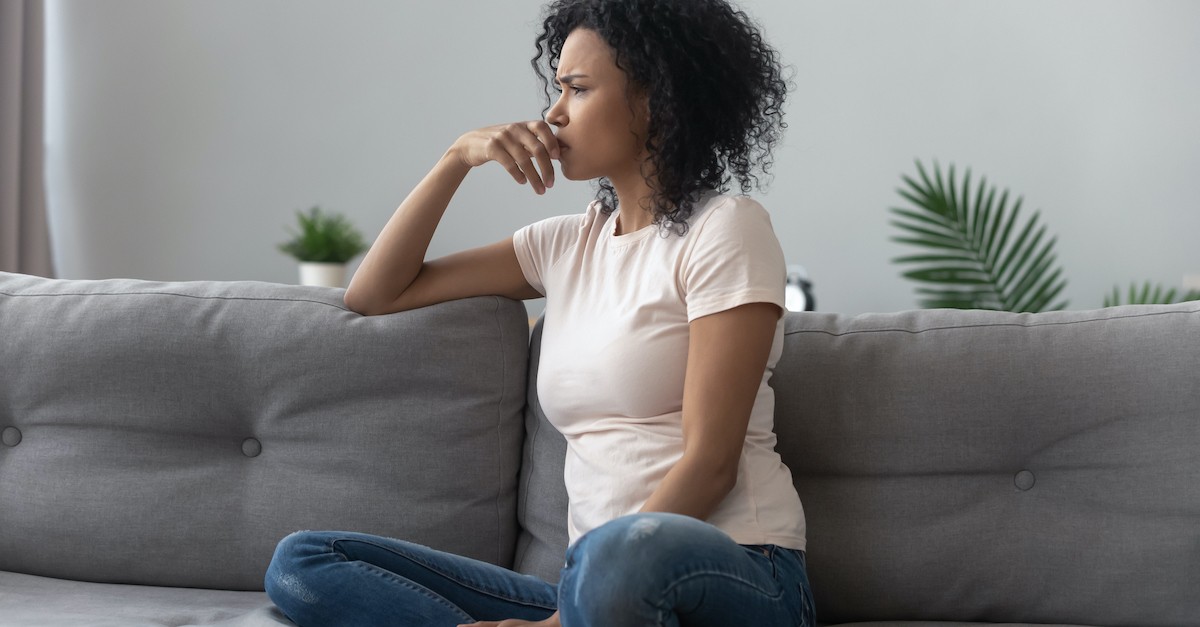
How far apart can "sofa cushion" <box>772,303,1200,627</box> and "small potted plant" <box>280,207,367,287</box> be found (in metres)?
2.05

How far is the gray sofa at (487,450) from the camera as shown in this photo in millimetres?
1375

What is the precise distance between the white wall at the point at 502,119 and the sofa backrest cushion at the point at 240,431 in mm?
1961

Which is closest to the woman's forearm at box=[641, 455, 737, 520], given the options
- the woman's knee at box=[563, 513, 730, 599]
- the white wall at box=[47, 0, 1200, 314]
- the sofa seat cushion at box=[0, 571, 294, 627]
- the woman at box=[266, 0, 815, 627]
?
the woman at box=[266, 0, 815, 627]

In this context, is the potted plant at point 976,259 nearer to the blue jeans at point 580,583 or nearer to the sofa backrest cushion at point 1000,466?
the sofa backrest cushion at point 1000,466

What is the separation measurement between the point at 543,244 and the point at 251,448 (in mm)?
522

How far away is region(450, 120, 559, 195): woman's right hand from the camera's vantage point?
1.40m

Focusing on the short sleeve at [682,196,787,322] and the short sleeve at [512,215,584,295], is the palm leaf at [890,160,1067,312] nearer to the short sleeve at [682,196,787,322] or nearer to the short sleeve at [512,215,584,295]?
the short sleeve at [512,215,584,295]

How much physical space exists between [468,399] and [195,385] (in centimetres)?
40

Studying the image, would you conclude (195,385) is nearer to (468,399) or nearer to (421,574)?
(468,399)

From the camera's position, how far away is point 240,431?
1.55m

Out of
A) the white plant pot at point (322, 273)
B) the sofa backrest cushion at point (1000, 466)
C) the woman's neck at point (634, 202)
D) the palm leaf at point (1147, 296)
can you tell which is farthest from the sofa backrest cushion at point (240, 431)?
the palm leaf at point (1147, 296)

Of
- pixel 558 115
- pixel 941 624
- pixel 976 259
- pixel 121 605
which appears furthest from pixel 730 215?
pixel 976 259

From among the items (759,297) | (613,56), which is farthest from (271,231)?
(759,297)

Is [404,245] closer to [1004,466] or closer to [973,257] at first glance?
[1004,466]
